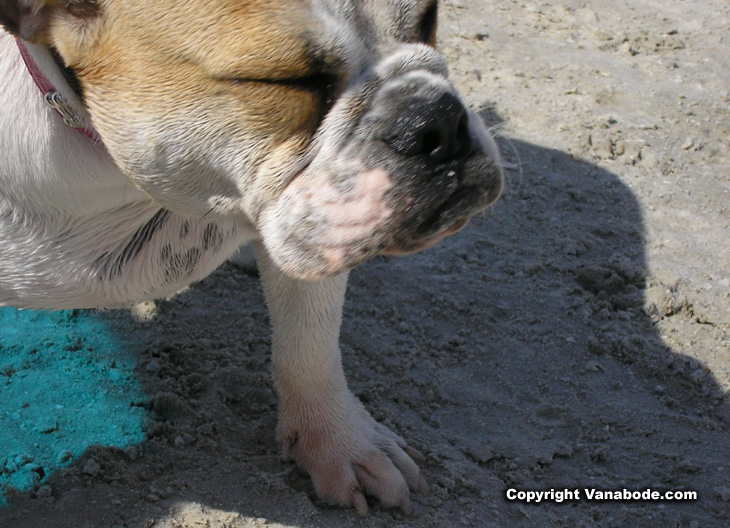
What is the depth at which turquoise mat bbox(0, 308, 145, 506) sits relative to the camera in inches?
106

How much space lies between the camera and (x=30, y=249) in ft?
7.24

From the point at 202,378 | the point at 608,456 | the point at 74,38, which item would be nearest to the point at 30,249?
the point at 74,38

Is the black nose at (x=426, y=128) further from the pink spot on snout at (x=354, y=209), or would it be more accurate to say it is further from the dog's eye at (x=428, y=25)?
the dog's eye at (x=428, y=25)

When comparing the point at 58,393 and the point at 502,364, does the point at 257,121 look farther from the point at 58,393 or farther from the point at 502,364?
the point at 502,364

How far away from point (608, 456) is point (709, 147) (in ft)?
7.63

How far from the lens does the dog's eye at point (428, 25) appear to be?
194 cm

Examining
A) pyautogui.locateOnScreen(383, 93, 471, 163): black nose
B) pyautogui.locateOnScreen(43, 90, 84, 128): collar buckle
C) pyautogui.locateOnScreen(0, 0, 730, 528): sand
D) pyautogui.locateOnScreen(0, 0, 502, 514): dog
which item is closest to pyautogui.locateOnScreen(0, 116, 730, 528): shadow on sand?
pyautogui.locateOnScreen(0, 0, 730, 528): sand

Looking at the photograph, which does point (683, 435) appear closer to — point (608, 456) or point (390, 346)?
point (608, 456)

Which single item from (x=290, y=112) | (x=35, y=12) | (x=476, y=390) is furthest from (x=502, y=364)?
(x=35, y=12)

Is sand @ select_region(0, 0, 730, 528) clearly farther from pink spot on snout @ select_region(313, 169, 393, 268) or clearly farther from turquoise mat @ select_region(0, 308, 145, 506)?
pink spot on snout @ select_region(313, 169, 393, 268)

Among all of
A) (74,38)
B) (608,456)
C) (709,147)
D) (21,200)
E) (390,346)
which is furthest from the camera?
(709,147)
